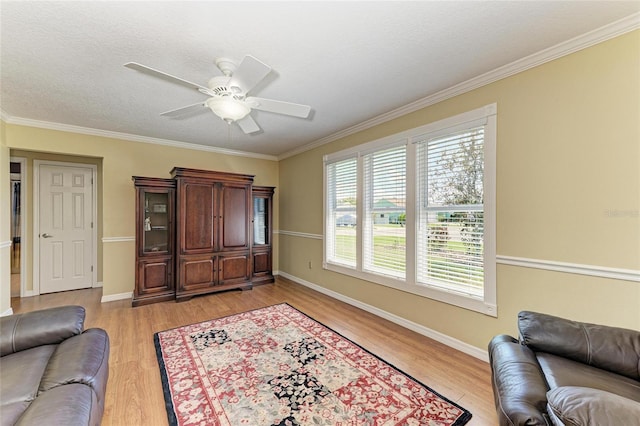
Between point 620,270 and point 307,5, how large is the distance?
8.73 feet

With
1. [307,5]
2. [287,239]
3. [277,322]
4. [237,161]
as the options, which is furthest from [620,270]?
[237,161]

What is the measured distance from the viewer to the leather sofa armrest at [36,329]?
60.6 inches

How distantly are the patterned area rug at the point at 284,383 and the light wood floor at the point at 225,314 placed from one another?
0.12 meters

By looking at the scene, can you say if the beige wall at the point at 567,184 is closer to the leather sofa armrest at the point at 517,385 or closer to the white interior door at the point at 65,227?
the leather sofa armrest at the point at 517,385

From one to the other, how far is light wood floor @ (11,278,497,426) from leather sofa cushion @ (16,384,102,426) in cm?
70

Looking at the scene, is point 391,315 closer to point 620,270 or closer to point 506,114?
point 620,270

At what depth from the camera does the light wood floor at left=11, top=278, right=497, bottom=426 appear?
6.04 feet

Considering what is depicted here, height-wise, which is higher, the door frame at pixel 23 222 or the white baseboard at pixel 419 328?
the door frame at pixel 23 222

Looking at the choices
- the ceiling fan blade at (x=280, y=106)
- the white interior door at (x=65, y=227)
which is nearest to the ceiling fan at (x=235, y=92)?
the ceiling fan blade at (x=280, y=106)

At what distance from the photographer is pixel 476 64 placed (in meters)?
2.21

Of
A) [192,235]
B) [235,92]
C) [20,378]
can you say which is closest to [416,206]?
[235,92]

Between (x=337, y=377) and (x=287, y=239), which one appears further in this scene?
(x=287, y=239)

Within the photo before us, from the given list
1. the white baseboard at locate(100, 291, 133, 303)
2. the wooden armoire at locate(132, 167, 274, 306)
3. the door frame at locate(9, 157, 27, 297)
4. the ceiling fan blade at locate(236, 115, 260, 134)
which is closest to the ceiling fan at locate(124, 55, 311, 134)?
the ceiling fan blade at locate(236, 115, 260, 134)

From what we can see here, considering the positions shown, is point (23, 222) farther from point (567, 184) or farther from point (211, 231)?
point (567, 184)
